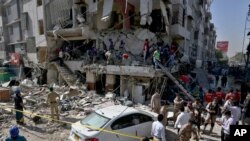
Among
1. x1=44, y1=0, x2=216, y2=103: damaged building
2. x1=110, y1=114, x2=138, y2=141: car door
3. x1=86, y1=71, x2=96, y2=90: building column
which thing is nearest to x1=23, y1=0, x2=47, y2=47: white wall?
x1=44, y1=0, x2=216, y2=103: damaged building

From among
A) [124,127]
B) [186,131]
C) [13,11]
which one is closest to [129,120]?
[124,127]

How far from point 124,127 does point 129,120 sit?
1.02 feet

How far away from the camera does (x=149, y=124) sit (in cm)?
746

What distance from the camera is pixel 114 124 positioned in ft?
21.7

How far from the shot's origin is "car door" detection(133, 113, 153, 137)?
7.14 metres

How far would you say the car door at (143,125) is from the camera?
7.14 m

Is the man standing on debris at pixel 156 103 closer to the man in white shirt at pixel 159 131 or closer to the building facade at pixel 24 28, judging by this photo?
the man in white shirt at pixel 159 131

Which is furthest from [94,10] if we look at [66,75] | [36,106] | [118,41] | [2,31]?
[2,31]

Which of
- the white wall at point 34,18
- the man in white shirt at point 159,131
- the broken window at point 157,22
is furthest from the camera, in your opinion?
the white wall at point 34,18

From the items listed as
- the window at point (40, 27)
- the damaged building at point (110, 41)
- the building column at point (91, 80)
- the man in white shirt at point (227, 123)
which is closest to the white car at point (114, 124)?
the man in white shirt at point (227, 123)

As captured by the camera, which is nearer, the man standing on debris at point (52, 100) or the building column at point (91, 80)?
the man standing on debris at point (52, 100)

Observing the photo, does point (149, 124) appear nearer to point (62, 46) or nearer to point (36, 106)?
point (36, 106)

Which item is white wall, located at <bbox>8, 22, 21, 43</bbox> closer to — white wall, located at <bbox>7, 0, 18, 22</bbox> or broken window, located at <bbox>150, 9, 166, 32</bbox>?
white wall, located at <bbox>7, 0, 18, 22</bbox>

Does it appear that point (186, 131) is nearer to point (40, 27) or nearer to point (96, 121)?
point (96, 121)
